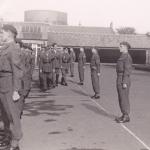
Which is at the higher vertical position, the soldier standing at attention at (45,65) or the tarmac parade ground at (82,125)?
the soldier standing at attention at (45,65)

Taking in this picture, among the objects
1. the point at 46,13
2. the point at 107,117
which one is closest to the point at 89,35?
the point at 46,13

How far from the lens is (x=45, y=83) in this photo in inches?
771

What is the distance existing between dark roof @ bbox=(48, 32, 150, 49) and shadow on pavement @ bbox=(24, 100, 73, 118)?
2534 inches

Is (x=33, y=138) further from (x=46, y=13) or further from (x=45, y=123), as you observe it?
(x=46, y=13)

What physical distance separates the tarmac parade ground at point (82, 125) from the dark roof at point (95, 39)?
210ft

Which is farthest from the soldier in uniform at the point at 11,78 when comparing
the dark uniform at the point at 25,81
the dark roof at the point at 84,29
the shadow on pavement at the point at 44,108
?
the dark roof at the point at 84,29

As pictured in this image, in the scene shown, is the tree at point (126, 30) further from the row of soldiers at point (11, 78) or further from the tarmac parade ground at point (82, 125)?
the row of soldiers at point (11, 78)

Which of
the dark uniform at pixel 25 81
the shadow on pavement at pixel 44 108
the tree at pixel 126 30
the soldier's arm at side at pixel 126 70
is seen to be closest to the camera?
the dark uniform at pixel 25 81

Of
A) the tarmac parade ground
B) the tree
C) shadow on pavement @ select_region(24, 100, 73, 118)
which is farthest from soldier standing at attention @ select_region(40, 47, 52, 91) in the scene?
the tree

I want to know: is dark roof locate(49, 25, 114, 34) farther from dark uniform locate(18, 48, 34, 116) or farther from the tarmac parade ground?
dark uniform locate(18, 48, 34, 116)

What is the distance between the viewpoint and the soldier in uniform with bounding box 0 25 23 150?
714 cm

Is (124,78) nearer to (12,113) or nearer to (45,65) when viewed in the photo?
(12,113)

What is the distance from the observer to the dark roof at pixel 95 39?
80250 millimetres

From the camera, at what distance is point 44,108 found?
13.8 meters
